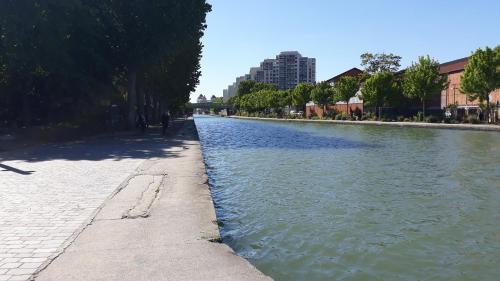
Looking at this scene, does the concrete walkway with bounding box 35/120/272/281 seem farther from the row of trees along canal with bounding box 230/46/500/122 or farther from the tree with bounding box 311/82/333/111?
the tree with bounding box 311/82/333/111

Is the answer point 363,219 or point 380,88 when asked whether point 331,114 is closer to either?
point 380,88

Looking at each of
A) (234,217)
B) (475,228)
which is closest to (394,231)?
(475,228)

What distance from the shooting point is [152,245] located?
261 inches


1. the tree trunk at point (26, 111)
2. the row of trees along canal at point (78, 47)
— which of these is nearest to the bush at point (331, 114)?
the row of trees along canal at point (78, 47)

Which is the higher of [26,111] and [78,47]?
[78,47]

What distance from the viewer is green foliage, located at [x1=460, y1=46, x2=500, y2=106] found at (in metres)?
52.7

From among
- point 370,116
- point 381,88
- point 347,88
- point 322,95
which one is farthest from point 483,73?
point 322,95

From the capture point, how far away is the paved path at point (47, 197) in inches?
253

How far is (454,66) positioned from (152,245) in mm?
85564

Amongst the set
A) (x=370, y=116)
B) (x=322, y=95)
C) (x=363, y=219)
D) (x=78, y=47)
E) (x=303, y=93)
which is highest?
(x=78, y=47)

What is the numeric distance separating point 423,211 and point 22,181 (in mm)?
10260

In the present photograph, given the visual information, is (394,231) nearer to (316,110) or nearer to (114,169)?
(114,169)

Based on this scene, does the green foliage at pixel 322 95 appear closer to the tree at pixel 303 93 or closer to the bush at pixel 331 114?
the bush at pixel 331 114

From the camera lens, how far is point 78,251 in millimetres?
6359
